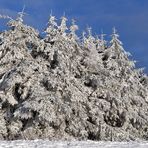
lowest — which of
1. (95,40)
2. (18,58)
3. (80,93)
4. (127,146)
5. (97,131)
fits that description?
(127,146)

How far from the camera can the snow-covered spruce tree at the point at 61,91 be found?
2048 centimetres

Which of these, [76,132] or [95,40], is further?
[95,40]

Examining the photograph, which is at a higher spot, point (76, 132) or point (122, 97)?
point (122, 97)

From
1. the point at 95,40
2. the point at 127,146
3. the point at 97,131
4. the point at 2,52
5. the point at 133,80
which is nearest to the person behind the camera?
the point at 127,146

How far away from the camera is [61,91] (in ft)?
70.6

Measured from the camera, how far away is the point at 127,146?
1434cm

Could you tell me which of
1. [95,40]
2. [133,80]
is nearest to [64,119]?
[133,80]

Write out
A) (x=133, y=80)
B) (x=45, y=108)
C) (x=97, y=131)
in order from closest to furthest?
(x=45, y=108) → (x=97, y=131) → (x=133, y=80)

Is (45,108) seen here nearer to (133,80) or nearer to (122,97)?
(122,97)

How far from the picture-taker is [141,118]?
24016mm

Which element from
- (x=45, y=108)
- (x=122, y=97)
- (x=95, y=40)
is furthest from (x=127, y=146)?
(x=95, y=40)

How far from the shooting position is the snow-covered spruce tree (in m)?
20.5

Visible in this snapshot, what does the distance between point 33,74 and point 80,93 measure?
7.12 feet

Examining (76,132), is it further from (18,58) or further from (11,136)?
(18,58)
